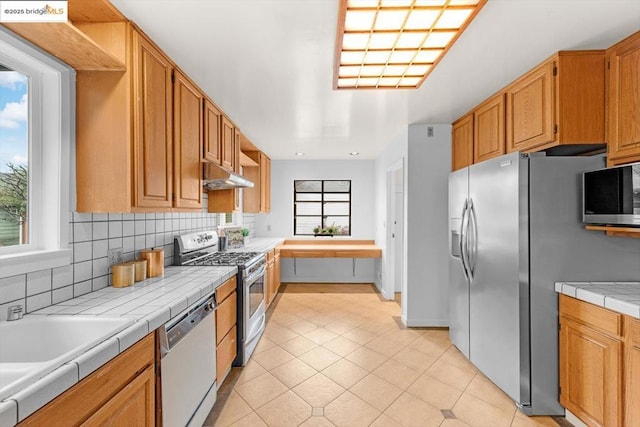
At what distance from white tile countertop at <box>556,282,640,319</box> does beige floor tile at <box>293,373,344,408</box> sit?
1.67 m

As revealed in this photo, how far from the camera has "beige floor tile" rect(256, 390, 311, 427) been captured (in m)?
1.91

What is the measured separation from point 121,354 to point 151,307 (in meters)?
0.33

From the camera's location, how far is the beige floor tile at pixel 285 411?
1913 millimetres

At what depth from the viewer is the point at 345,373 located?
8.15ft

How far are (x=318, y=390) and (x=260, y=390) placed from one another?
429 millimetres

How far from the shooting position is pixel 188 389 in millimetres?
1661

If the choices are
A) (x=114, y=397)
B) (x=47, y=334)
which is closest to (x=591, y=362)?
(x=114, y=397)

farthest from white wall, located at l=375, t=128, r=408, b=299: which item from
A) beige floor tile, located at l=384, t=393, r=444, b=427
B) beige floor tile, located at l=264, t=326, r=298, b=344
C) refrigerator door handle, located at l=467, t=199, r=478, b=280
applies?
beige floor tile, located at l=384, t=393, r=444, b=427

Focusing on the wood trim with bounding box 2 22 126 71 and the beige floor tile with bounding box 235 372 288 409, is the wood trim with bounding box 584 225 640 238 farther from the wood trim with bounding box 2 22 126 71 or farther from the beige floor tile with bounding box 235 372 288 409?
the wood trim with bounding box 2 22 126 71

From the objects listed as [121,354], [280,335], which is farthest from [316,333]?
[121,354]

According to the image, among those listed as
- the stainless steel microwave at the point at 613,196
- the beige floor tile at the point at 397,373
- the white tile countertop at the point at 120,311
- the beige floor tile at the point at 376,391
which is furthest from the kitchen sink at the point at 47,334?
the stainless steel microwave at the point at 613,196

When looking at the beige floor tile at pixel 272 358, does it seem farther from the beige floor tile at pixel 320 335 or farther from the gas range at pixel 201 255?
the gas range at pixel 201 255

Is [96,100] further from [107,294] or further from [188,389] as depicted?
[188,389]

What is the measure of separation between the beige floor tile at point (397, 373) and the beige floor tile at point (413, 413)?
17cm
